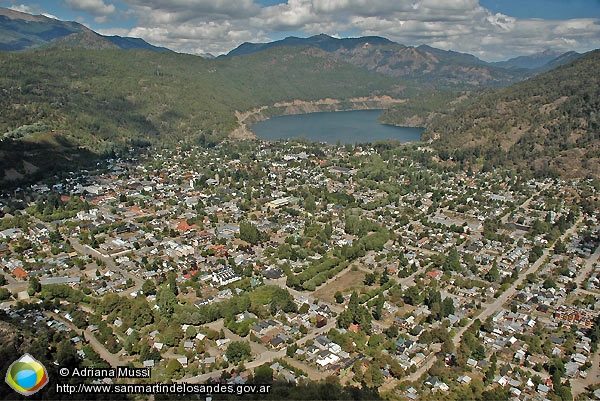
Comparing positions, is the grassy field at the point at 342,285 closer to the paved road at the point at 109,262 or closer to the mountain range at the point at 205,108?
the paved road at the point at 109,262

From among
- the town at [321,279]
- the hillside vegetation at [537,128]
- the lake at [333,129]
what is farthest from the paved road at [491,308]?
the lake at [333,129]

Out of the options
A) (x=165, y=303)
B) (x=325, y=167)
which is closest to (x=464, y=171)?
(x=325, y=167)

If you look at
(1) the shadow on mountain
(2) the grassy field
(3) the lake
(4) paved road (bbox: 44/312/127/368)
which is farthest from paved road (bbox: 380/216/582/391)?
(3) the lake

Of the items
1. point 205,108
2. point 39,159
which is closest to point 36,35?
point 205,108

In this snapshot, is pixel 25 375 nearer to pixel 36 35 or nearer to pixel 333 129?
pixel 333 129

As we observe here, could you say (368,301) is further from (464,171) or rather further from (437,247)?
(464,171)
